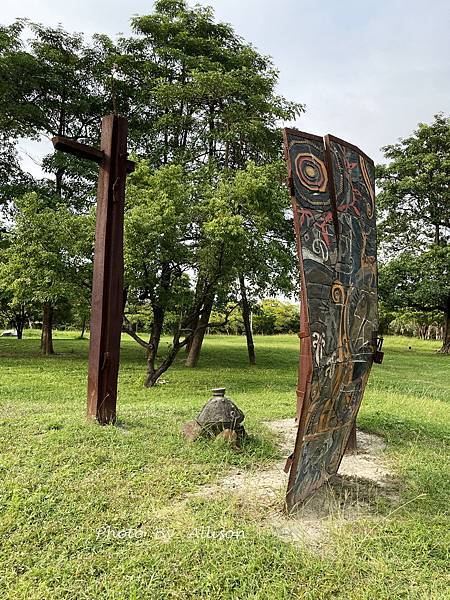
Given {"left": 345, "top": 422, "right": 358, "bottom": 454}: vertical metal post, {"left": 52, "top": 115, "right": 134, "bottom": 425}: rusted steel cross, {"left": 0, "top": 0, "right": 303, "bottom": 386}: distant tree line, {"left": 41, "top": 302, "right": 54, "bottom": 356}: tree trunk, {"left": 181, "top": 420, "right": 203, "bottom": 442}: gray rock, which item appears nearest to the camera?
{"left": 181, "top": 420, "right": 203, "bottom": 442}: gray rock

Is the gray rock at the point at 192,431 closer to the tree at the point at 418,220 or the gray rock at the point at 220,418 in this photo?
the gray rock at the point at 220,418

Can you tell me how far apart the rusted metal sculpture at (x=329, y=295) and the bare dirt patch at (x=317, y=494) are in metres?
0.13

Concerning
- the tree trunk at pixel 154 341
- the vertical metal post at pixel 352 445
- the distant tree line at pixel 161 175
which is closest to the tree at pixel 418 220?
the distant tree line at pixel 161 175

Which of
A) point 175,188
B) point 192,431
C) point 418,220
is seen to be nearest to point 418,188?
point 418,220

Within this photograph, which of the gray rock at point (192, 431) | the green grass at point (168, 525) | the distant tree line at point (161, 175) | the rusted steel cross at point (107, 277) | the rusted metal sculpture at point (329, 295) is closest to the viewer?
the green grass at point (168, 525)

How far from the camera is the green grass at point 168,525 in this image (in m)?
2.59

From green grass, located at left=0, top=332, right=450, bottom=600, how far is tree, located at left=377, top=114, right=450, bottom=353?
1386cm

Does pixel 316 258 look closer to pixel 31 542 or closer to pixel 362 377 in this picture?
pixel 362 377

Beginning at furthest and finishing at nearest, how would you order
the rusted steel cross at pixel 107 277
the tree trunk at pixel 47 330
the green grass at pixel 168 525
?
the tree trunk at pixel 47 330 → the rusted steel cross at pixel 107 277 → the green grass at pixel 168 525

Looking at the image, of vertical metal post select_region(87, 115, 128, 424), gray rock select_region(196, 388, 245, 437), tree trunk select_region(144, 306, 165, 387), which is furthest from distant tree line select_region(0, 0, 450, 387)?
gray rock select_region(196, 388, 245, 437)

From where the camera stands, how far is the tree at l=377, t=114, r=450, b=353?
61.4ft

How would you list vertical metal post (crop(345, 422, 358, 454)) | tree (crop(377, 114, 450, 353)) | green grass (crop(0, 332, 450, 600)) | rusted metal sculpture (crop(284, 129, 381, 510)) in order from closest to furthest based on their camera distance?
1. green grass (crop(0, 332, 450, 600))
2. rusted metal sculpture (crop(284, 129, 381, 510))
3. vertical metal post (crop(345, 422, 358, 454))
4. tree (crop(377, 114, 450, 353))

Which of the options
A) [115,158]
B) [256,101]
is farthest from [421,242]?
[115,158]

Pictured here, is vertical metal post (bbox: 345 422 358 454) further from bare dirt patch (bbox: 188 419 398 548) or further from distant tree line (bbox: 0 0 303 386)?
distant tree line (bbox: 0 0 303 386)
